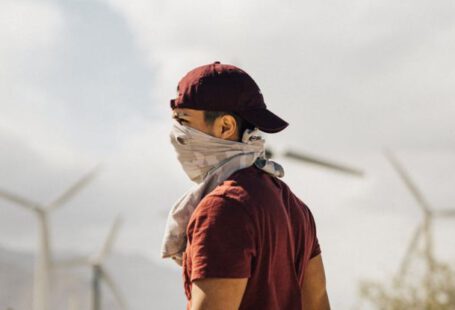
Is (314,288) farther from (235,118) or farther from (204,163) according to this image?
(235,118)

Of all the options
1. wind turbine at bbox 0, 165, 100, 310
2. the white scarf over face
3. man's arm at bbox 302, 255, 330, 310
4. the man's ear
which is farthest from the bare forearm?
wind turbine at bbox 0, 165, 100, 310

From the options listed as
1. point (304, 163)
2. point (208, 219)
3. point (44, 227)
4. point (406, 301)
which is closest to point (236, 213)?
point (208, 219)

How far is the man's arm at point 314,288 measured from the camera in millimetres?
5016

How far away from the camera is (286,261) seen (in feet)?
14.7

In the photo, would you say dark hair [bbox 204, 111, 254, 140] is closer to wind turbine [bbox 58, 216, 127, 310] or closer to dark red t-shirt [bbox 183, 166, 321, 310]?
dark red t-shirt [bbox 183, 166, 321, 310]

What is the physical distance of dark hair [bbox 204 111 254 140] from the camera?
4.49 m

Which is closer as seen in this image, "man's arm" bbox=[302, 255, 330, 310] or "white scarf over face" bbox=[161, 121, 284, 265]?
"white scarf over face" bbox=[161, 121, 284, 265]

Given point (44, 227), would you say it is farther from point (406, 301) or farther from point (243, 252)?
point (243, 252)

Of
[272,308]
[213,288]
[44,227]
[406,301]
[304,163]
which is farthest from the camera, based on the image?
[44,227]

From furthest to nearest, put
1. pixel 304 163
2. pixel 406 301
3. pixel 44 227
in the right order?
pixel 44 227
pixel 304 163
pixel 406 301

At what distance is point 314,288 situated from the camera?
5.03 metres

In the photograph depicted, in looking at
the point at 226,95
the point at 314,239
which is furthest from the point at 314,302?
the point at 226,95

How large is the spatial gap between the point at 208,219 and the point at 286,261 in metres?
0.59

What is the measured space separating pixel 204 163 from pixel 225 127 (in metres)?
0.21
